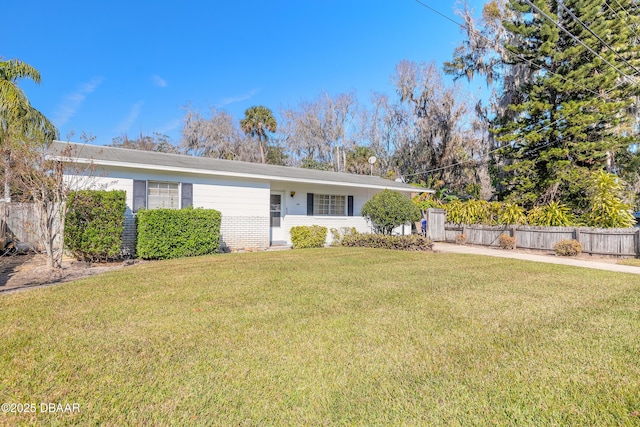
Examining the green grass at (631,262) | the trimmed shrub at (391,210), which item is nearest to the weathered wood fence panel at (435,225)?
the trimmed shrub at (391,210)

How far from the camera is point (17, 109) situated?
12.1 meters

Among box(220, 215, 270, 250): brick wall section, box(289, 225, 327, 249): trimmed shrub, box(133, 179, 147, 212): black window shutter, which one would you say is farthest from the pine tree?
box(133, 179, 147, 212): black window shutter

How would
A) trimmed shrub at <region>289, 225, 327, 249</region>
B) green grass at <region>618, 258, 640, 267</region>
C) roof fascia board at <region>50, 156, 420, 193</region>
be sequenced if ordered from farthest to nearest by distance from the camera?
trimmed shrub at <region>289, 225, 327, 249</region> → green grass at <region>618, 258, 640, 267</region> → roof fascia board at <region>50, 156, 420, 193</region>

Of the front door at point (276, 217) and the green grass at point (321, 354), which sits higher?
the front door at point (276, 217)

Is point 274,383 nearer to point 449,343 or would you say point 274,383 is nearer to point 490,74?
point 449,343

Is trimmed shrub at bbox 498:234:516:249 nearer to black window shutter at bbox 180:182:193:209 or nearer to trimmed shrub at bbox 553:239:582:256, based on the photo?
trimmed shrub at bbox 553:239:582:256

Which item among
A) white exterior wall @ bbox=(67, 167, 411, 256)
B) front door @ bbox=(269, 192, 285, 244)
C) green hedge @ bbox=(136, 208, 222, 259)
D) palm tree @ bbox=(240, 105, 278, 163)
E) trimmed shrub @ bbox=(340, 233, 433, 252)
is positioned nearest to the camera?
green hedge @ bbox=(136, 208, 222, 259)

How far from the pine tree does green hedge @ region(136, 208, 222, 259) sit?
15.5 meters

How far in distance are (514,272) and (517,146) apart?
14336 millimetres

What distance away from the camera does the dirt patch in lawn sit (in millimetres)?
6255

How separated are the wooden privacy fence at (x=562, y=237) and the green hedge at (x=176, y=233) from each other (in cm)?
1175

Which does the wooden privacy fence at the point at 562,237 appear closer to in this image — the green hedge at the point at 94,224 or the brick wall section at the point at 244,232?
the brick wall section at the point at 244,232

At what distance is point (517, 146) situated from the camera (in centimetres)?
1919

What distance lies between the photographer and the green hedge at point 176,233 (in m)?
9.30
